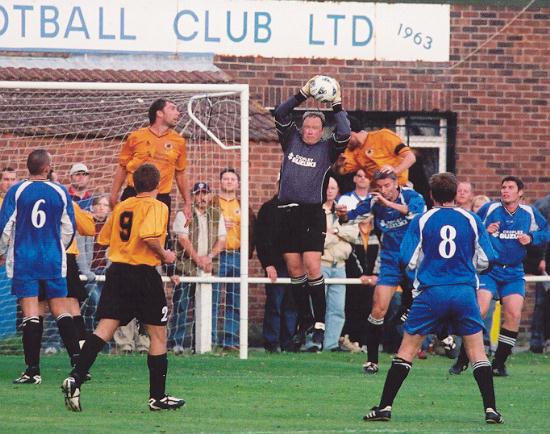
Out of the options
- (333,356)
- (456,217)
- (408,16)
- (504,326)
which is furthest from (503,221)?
(408,16)

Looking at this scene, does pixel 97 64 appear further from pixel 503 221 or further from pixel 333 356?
pixel 503 221

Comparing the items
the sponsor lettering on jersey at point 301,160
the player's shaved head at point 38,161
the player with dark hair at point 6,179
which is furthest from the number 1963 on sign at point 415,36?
the player's shaved head at point 38,161

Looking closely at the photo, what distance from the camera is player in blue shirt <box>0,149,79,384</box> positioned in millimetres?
13281

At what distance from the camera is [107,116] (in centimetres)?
1825

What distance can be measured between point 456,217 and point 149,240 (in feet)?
7.51

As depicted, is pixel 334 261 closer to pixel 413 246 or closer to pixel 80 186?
pixel 80 186

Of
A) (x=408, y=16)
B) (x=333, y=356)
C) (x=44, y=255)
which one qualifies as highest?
(x=408, y=16)

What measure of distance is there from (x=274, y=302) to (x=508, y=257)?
408 cm

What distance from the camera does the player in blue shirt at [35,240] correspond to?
523 inches

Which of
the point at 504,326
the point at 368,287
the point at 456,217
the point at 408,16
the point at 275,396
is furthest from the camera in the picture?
the point at 408,16

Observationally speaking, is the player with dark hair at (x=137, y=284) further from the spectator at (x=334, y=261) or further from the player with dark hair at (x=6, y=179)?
the spectator at (x=334, y=261)

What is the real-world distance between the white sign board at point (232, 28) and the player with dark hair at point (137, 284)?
8.90 metres

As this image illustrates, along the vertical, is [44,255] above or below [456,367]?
above

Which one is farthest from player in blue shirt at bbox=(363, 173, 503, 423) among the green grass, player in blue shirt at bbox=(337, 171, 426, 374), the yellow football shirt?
player in blue shirt at bbox=(337, 171, 426, 374)
